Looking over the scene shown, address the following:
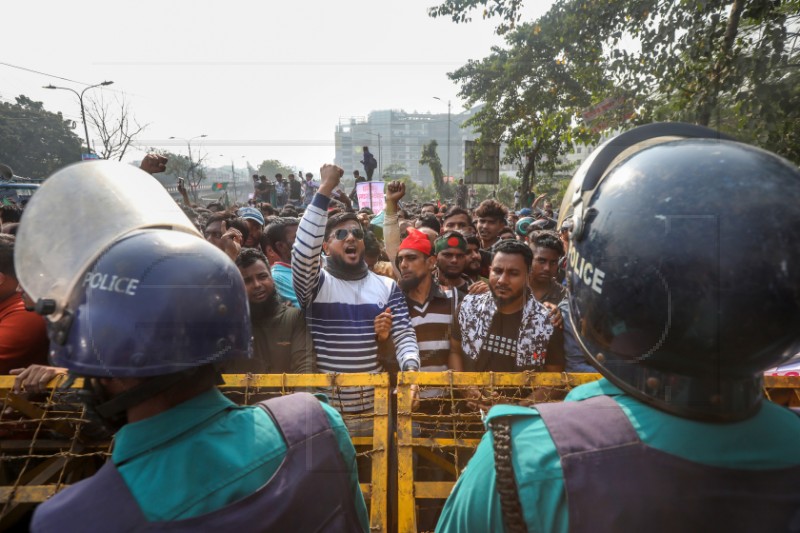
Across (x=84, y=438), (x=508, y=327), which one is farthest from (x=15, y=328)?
(x=508, y=327)

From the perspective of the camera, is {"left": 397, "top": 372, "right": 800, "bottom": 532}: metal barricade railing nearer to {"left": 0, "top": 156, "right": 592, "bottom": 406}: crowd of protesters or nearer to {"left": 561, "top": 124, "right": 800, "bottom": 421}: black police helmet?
{"left": 0, "top": 156, "right": 592, "bottom": 406}: crowd of protesters

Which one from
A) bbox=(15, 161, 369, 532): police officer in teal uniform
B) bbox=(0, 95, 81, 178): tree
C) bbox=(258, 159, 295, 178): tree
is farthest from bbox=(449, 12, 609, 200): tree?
bbox=(258, 159, 295, 178): tree

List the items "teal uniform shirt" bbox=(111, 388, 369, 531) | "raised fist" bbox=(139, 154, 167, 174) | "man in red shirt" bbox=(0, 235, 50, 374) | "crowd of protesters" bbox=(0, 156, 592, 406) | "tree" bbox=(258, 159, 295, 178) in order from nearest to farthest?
"teal uniform shirt" bbox=(111, 388, 369, 531), "raised fist" bbox=(139, 154, 167, 174), "man in red shirt" bbox=(0, 235, 50, 374), "crowd of protesters" bbox=(0, 156, 592, 406), "tree" bbox=(258, 159, 295, 178)

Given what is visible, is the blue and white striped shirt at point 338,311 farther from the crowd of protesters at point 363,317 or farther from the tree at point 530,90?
the tree at point 530,90

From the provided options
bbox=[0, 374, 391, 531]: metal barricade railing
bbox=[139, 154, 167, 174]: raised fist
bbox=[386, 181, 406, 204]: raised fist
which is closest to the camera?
bbox=[0, 374, 391, 531]: metal barricade railing

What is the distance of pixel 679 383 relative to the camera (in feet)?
3.15

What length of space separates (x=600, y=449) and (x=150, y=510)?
0.99m

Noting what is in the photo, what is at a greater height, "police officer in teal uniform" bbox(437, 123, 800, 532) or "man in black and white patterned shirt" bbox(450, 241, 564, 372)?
"police officer in teal uniform" bbox(437, 123, 800, 532)

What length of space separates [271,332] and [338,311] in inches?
19.5

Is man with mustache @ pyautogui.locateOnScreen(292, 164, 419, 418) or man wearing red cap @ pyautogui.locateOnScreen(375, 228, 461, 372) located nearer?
man with mustache @ pyautogui.locateOnScreen(292, 164, 419, 418)

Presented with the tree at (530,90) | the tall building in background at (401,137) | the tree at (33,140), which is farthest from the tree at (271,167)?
the tree at (530,90)

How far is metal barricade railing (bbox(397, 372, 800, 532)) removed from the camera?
6.48 feet

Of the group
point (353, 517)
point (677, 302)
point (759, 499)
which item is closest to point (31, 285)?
point (353, 517)

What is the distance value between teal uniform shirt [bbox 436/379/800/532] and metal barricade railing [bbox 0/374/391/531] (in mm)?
1046
